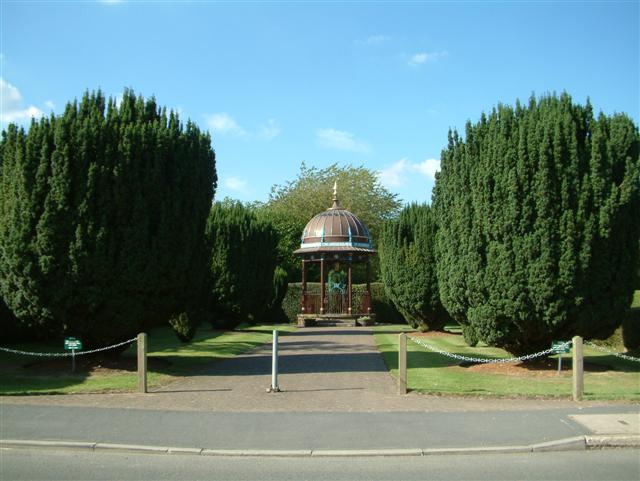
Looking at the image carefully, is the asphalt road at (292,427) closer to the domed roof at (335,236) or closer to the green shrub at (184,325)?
the green shrub at (184,325)

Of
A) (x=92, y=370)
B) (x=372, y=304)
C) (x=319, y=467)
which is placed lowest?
(x=92, y=370)

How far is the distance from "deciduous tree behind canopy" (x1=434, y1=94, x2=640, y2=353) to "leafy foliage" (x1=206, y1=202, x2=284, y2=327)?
642 inches

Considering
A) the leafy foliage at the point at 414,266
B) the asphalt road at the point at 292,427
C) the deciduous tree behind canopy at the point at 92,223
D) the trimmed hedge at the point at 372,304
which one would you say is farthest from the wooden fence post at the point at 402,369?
the trimmed hedge at the point at 372,304

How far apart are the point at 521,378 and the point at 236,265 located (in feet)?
58.3

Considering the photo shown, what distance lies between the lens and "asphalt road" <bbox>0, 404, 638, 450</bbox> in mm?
8531

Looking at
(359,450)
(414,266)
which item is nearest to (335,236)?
(414,266)

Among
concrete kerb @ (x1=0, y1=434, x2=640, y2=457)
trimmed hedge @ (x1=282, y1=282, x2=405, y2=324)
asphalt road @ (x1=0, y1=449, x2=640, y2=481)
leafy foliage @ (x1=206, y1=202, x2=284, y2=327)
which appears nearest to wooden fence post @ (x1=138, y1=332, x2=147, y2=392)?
concrete kerb @ (x1=0, y1=434, x2=640, y2=457)

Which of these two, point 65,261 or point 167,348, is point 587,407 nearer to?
point 65,261

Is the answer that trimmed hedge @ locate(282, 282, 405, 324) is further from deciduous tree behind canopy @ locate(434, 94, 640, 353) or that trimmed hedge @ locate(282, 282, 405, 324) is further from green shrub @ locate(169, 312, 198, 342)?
deciduous tree behind canopy @ locate(434, 94, 640, 353)

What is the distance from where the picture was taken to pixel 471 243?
50.1ft

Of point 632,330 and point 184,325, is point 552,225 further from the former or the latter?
point 184,325

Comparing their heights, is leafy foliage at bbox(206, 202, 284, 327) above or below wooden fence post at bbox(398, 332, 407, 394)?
above

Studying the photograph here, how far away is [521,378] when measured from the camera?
14461 millimetres

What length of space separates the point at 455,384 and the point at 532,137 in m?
6.09
